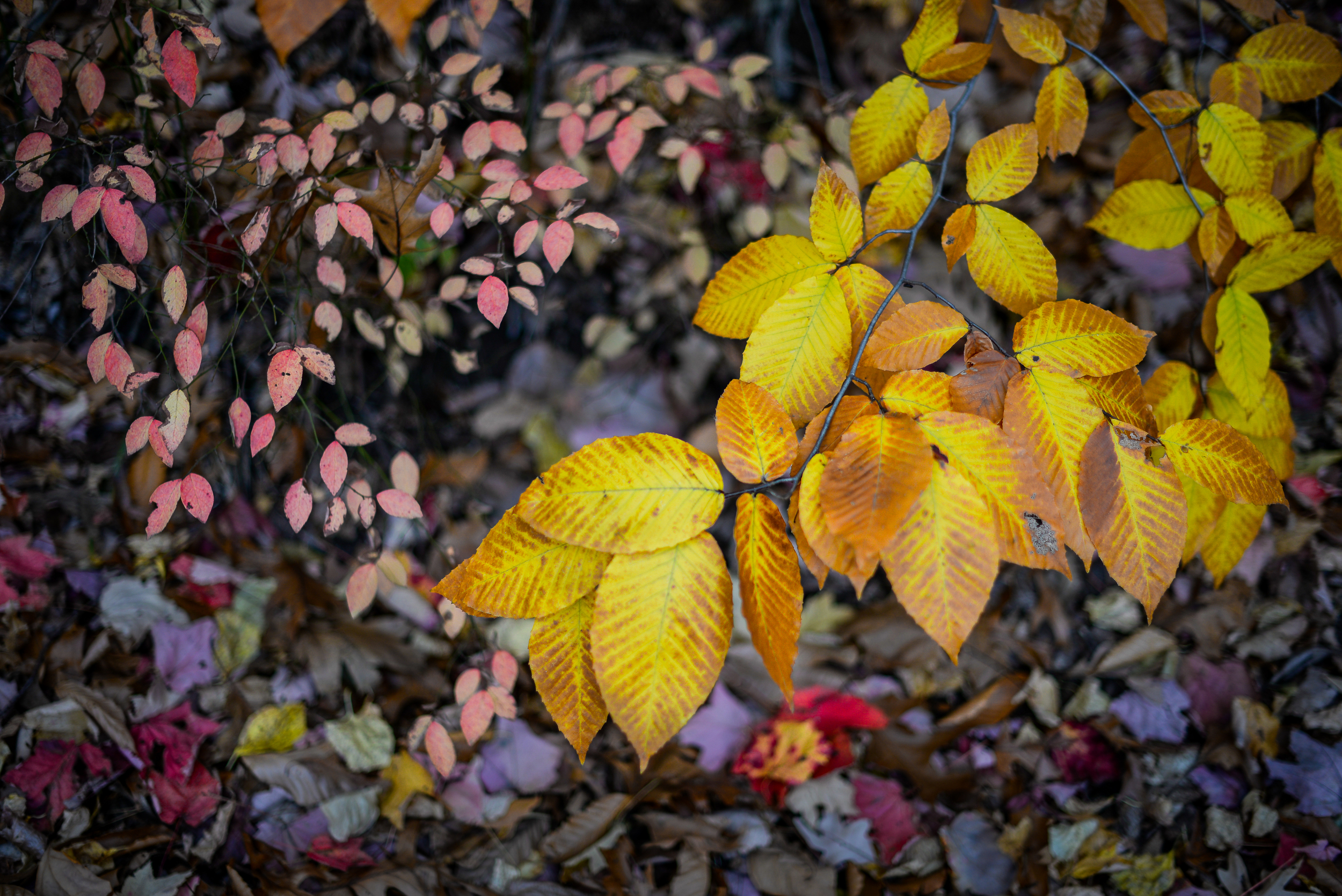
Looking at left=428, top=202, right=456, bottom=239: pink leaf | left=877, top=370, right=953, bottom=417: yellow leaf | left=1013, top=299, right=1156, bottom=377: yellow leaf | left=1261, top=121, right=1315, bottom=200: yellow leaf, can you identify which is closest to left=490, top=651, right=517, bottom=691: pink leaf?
left=428, top=202, right=456, bottom=239: pink leaf

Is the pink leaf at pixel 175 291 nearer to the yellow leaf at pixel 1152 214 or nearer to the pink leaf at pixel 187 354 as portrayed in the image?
the pink leaf at pixel 187 354

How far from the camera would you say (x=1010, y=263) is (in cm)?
79

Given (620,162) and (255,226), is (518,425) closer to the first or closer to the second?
(620,162)

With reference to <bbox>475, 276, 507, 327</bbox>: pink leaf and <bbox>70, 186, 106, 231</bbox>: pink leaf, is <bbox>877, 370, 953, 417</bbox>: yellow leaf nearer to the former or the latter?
<bbox>475, 276, 507, 327</bbox>: pink leaf

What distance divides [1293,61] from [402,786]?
1.83 metres

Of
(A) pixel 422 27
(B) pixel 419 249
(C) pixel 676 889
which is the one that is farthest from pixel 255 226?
(C) pixel 676 889

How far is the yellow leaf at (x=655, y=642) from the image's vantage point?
0.62m

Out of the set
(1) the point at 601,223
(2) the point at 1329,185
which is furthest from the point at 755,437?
(2) the point at 1329,185

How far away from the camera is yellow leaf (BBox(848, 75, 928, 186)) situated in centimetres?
92

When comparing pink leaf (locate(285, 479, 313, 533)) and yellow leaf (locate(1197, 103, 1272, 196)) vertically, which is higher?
yellow leaf (locate(1197, 103, 1272, 196))

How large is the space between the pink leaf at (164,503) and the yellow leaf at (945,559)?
891 mm

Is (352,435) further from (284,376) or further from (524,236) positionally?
(524,236)

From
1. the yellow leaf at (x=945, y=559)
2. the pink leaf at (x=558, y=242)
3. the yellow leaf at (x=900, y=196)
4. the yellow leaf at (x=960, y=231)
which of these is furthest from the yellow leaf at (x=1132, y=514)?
the pink leaf at (x=558, y=242)

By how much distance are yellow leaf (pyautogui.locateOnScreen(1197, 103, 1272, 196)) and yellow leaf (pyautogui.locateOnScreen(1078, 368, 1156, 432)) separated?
0.40 metres
